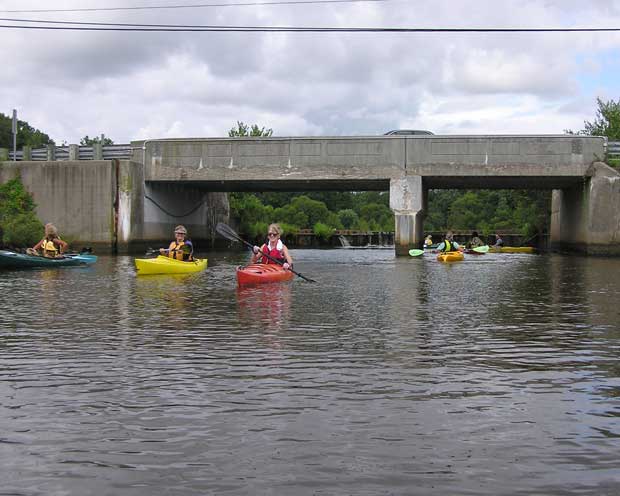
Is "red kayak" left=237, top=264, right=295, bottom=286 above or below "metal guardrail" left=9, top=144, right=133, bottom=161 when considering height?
below

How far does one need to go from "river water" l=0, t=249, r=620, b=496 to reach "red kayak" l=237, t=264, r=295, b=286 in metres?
4.31

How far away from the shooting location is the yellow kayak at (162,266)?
20578 millimetres

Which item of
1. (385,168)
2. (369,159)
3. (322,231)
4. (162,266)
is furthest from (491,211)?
(162,266)

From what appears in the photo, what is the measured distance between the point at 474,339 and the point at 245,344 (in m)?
2.84

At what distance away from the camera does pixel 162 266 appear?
827 inches

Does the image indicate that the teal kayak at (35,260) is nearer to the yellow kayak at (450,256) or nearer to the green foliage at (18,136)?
the yellow kayak at (450,256)

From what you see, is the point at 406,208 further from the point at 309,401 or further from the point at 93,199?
the point at 309,401

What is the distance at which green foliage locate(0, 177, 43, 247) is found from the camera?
95.3 ft

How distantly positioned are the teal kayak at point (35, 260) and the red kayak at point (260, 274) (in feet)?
28.1

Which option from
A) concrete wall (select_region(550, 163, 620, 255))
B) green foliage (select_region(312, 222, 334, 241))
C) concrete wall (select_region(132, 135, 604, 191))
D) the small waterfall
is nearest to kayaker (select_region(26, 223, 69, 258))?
concrete wall (select_region(132, 135, 604, 191))

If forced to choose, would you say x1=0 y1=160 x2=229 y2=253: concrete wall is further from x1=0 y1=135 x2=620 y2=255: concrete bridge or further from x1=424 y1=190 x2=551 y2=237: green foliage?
x1=424 y1=190 x2=551 y2=237: green foliage

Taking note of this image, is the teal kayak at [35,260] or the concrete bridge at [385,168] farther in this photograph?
the concrete bridge at [385,168]

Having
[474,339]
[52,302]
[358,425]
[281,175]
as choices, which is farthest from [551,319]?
[281,175]

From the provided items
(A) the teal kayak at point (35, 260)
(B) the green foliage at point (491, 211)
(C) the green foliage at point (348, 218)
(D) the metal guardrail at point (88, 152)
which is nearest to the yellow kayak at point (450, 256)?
(A) the teal kayak at point (35, 260)
